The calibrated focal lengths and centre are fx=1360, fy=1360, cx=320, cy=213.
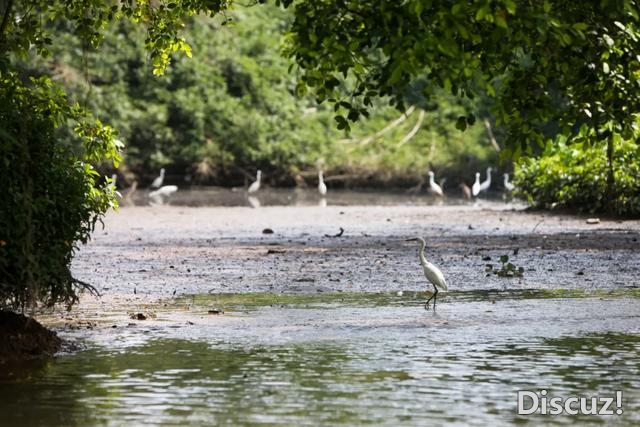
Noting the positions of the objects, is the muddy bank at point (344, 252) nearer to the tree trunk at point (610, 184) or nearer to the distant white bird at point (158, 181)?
the tree trunk at point (610, 184)

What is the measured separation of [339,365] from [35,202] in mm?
2650

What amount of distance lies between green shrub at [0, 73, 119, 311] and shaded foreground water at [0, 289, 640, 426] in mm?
678

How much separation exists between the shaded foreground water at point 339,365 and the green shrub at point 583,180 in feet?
43.4

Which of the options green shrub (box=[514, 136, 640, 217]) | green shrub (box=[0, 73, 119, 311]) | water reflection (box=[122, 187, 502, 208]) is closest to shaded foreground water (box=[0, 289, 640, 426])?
green shrub (box=[0, 73, 119, 311])

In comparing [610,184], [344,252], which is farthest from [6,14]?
[610,184]

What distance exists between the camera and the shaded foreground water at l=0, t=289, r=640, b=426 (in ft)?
28.2

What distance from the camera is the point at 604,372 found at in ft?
32.2

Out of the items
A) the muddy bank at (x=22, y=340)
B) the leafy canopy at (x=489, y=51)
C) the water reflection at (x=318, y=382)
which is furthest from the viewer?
the muddy bank at (x=22, y=340)

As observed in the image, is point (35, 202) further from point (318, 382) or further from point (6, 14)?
point (318, 382)

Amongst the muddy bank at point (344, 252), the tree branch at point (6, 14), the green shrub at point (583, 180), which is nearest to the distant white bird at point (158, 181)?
the muddy bank at point (344, 252)

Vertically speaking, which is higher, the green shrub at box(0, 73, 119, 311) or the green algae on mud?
the green shrub at box(0, 73, 119, 311)

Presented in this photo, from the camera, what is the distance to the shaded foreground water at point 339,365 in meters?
8.59

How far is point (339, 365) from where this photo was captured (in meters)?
10.3

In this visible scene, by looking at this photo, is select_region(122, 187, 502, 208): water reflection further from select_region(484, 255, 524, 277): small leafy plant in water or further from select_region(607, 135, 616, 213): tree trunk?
select_region(484, 255, 524, 277): small leafy plant in water
